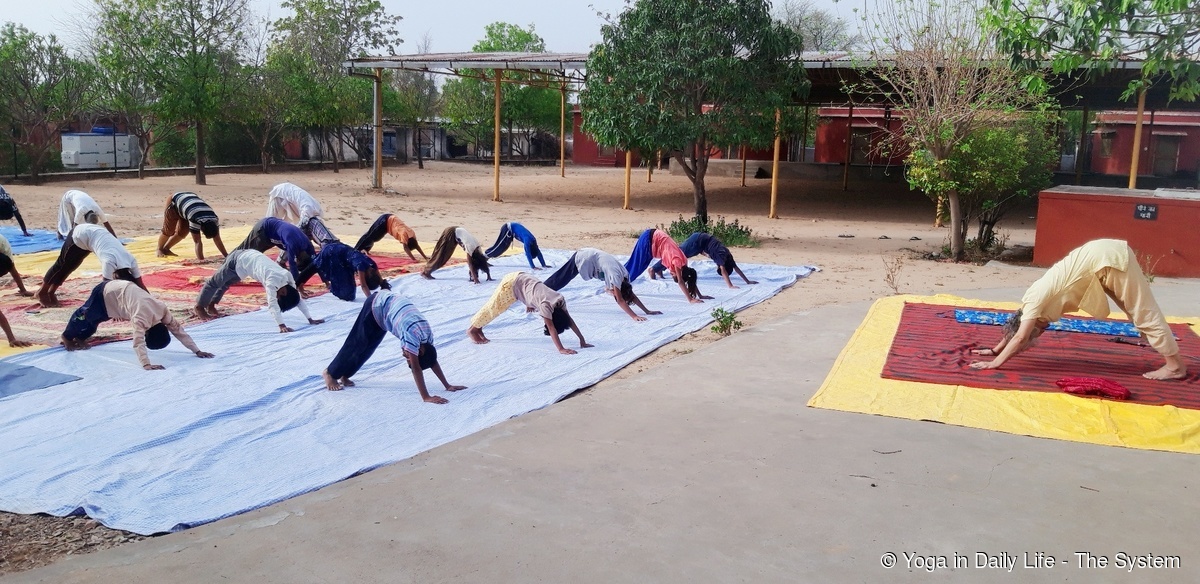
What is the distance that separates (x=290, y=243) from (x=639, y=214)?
11310mm

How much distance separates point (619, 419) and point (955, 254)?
9.29 m

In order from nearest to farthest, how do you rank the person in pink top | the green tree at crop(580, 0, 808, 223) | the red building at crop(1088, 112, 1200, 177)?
the person in pink top
the green tree at crop(580, 0, 808, 223)
the red building at crop(1088, 112, 1200, 177)

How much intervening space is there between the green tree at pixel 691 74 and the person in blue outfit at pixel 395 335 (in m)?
9.03

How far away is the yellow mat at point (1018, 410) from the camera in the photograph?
17.8ft

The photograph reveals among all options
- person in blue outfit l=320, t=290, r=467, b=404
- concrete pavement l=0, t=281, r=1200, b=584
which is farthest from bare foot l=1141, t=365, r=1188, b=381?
person in blue outfit l=320, t=290, r=467, b=404

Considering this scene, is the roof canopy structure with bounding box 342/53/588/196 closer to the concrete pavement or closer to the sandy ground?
A: the sandy ground

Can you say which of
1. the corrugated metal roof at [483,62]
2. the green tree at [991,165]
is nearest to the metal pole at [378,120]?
the corrugated metal roof at [483,62]

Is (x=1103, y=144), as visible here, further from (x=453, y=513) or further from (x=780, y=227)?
(x=453, y=513)

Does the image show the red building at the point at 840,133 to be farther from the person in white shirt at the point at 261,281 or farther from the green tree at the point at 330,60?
the person in white shirt at the point at 261,281

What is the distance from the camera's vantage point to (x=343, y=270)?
30.5 ft

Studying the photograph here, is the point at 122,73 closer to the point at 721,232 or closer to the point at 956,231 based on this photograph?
the point at 721,232

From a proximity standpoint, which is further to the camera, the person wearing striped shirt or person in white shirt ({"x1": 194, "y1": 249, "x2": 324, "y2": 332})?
the person wearing striped shirt

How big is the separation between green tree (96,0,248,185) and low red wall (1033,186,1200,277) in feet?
64.3

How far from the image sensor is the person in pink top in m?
9.67
